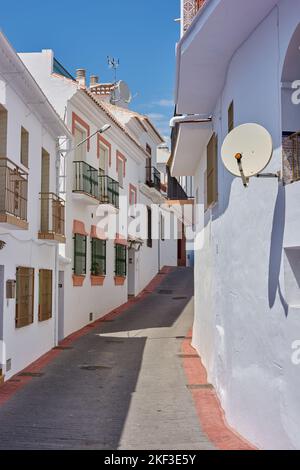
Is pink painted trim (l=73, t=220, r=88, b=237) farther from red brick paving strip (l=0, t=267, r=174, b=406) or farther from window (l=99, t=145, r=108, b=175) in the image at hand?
red brick paving strip (l=0, t=267, r=174, b=406)

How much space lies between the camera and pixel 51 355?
48.8 ft

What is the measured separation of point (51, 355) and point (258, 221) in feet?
29.3

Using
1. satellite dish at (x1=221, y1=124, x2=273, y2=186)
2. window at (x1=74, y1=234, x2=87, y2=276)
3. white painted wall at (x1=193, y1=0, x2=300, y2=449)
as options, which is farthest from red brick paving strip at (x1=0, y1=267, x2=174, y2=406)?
satellite dish at (x1=221, y1=124, x2=273, y2=186)

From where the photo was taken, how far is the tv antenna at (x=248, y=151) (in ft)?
22.7

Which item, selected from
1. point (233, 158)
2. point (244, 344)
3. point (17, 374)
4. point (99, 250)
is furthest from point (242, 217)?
point (99, 250)

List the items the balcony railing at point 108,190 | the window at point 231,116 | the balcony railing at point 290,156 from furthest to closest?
the balcony railing at point 108,190 → the window at point 231,116 → the balcony railing at point 290,156

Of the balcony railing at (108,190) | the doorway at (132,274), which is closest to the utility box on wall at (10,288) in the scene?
the balcony railing at (108,190)

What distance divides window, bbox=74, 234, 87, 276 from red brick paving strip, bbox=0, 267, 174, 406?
1.96 m

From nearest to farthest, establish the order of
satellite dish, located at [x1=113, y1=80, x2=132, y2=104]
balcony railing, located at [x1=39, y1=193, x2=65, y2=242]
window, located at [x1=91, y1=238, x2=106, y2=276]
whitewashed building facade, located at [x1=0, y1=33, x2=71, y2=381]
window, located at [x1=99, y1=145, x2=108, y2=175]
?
whitewashed building facade, located at [x1=0, y1=33, x2=71, y2=381], balcony railing, located at [x1=39, y1=193, x2=65, y2=242], window, located at [x1=91, y1=238, x2=106, y2=276], window, located at [x1=99, y1=145, x2=108, y2=175], satellite dish, located at [x1=113, y1=80, x2=132, y2=104]

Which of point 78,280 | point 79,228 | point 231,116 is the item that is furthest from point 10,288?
point 79,228

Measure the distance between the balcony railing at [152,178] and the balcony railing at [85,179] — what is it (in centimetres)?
988

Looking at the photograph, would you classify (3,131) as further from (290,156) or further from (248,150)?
(290,156)

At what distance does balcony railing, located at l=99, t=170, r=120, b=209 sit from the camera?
68.1ft

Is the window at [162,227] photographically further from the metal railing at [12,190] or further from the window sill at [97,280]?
the metal railing at [12,190]
